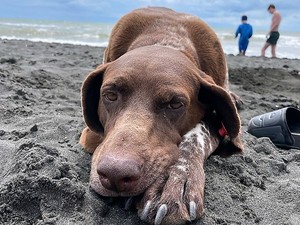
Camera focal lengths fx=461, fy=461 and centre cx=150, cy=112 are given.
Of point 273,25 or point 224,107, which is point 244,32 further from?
point 224,107

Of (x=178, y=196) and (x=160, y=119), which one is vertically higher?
(x=160, y=119)

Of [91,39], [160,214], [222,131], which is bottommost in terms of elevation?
[91,39]

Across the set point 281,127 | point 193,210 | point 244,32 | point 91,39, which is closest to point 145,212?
point 193,210

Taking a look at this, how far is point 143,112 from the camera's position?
2703mm

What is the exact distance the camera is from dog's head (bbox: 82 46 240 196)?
2287 millimetres

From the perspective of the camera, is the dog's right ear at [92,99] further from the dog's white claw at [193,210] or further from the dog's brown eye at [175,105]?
the dog's white claw at [193,210]

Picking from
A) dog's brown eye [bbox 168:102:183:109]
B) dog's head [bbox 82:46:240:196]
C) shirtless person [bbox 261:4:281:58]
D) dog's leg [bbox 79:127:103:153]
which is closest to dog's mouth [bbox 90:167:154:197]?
dog's head [bbox 82:46:240:196]

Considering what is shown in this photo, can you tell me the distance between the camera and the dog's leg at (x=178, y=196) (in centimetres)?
225

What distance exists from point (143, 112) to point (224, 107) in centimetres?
71

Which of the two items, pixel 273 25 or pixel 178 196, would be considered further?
pixel 273 25

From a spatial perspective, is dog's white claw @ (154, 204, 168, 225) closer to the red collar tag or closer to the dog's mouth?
the dog's mouth

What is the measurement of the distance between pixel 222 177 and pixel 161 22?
1.70m

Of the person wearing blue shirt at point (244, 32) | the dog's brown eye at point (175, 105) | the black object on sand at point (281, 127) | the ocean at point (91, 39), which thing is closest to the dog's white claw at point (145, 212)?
the dog's brown eye at point (175, 105)

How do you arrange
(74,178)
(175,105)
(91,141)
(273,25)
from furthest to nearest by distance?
(273,25) < (91,141) < (175,105) < (74,178)
